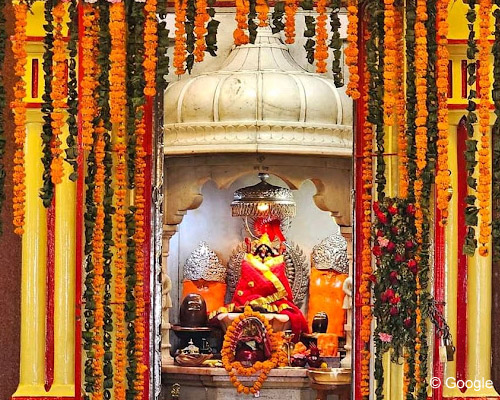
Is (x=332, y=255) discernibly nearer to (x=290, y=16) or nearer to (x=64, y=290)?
(x=64, y=290)

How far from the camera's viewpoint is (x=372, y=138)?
823 cm

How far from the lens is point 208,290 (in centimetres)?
1134

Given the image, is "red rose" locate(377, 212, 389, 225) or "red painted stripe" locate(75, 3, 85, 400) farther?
"red painted stripe" locate(75, 3, 85, 400)

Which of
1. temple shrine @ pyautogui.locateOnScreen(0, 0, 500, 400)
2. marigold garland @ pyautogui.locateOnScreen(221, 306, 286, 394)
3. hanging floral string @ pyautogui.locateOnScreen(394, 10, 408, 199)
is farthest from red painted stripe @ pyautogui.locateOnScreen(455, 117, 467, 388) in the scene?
marigold garland @ pyautogui.locateOnScreen(221, 306, 286, 394)

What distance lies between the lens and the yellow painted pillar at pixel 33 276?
827 cm

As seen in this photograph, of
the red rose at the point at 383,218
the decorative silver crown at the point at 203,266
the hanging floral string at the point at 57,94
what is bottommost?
the decorative silver crown at the point at 203,266

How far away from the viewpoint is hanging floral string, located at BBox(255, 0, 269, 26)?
754cm

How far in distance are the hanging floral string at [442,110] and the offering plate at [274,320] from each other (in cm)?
344

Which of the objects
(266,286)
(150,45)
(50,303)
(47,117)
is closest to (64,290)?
(50,303)

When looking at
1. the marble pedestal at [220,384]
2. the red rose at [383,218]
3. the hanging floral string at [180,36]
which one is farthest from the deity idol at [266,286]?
the hanging floral string at [180,36]

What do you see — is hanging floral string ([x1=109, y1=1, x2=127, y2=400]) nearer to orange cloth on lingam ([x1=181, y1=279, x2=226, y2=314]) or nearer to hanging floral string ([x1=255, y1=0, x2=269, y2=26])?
hanging floral string ([x1=255, y1=0, x2=269, y2=26])

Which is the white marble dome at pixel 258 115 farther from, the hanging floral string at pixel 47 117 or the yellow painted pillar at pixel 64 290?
the hanging floral string at pixel 47 117

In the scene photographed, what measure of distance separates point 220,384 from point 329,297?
3.87 ft

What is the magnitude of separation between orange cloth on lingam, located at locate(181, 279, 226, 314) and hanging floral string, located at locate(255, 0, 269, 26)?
4.01 meters
